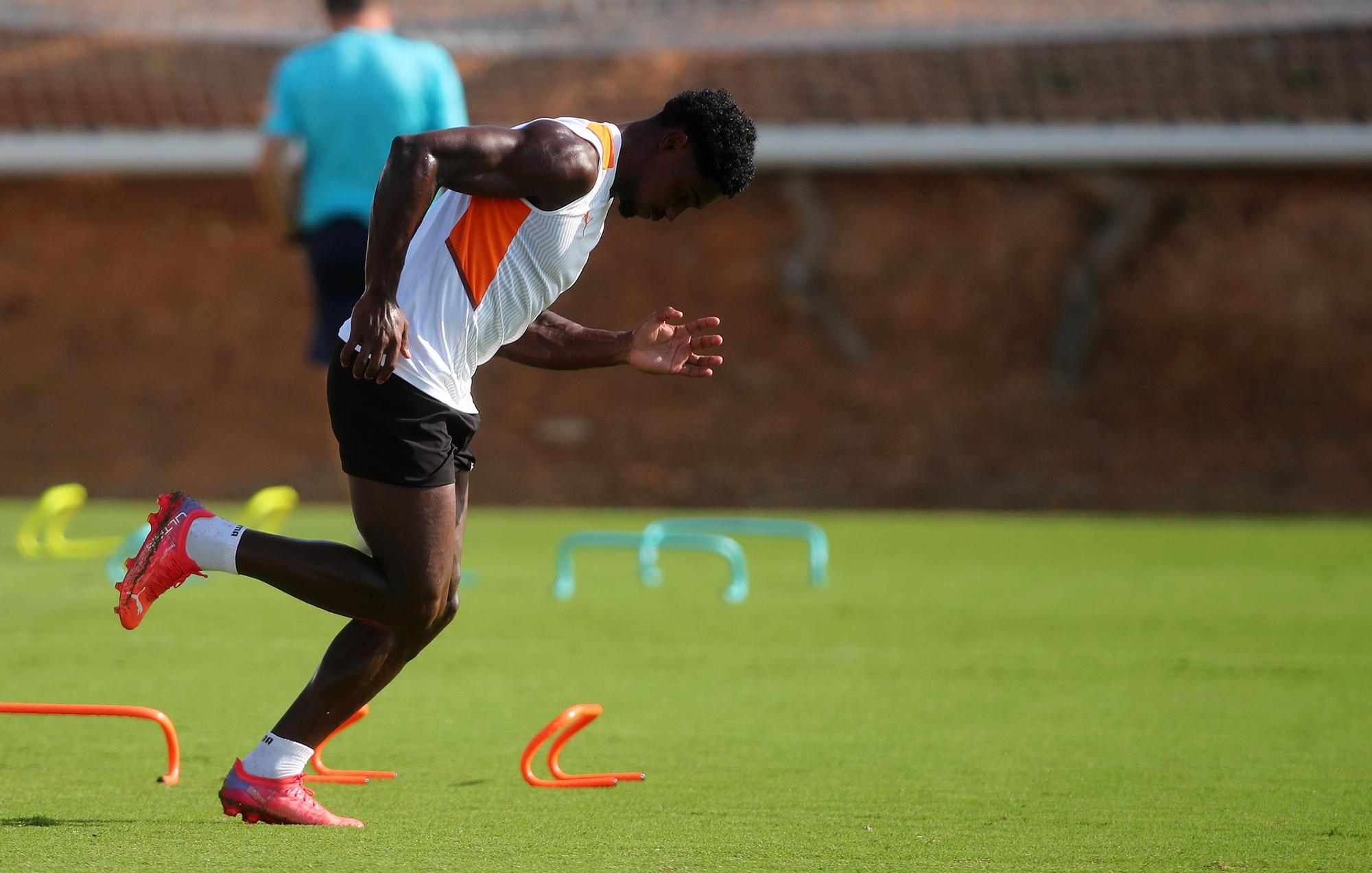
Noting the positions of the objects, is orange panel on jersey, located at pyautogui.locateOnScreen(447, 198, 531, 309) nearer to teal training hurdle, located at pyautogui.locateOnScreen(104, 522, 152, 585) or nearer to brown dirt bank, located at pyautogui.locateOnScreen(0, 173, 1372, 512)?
teal training hurdle, located at pyautogui.locateOnScreen(104, 522, 152, 585)

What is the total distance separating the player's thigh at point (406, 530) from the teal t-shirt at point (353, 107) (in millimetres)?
3902

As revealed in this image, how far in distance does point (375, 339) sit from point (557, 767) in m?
1.49

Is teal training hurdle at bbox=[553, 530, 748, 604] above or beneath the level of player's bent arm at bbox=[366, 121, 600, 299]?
beneath

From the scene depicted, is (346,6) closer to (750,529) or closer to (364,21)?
(364,21)

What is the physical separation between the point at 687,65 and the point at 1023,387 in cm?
646

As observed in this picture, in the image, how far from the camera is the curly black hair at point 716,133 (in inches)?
157

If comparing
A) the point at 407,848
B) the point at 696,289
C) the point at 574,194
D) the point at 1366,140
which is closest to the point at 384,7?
the point at 574,194

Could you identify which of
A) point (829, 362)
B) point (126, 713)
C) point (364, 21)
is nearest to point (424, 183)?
point (126, 713)

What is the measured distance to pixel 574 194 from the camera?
3893 mm

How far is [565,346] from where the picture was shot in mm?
4473

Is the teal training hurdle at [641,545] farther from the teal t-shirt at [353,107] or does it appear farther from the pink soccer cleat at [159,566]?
the pink soccer cleat at [159,566]

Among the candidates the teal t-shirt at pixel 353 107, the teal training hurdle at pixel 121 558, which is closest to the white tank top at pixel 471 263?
the teal t-shirt at pixel 353 107

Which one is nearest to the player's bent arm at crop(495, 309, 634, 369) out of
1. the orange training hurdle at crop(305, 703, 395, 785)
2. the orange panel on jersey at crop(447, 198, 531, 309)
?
the orange panel on jersey at crop(447, 198, 531, 309)

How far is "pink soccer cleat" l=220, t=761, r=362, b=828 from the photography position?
13.0 ft
